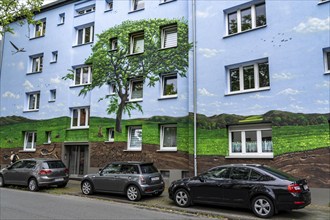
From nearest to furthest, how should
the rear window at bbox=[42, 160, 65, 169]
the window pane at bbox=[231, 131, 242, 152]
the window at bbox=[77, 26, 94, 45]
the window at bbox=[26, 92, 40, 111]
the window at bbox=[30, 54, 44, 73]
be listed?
the window pane at bbox=[231, 131, 242, 152] < the rear window at bbox=[42, 160, 65, 169] < the window at bbox=[77, 26, 94, 45] < the window at bbox=[26, 92, 40, 111] < the window at bbox=[30, 54, 44, 73]

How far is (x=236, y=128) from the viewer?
13.8 meters

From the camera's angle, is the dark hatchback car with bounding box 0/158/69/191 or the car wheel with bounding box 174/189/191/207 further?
the dark hatchback car with bounding box 0/158/69/191

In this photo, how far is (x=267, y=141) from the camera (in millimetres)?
12867

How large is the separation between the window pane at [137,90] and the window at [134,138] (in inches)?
69.9

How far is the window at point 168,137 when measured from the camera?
52.2 feet

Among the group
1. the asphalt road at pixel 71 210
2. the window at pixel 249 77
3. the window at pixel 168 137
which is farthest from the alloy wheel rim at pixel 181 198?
the window at pixel 249 77

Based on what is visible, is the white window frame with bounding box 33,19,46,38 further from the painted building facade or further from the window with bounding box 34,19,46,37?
the painted building facade

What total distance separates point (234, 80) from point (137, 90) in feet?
19.4

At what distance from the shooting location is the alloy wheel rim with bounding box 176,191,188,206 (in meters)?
10.2

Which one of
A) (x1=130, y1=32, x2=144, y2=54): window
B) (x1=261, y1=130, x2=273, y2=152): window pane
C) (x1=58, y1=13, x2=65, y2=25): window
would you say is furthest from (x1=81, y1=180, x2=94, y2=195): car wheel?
(x1=58, y1=13, x2=65, y2=25): window

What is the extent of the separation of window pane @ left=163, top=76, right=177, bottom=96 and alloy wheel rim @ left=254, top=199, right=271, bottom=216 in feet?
27.8

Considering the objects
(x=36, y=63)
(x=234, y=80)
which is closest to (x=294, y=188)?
(x=234, y=80)

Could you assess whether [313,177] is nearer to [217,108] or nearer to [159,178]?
[217,108]

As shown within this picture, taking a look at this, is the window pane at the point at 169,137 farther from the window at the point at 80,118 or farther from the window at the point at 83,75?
the window at the point at 83,75
